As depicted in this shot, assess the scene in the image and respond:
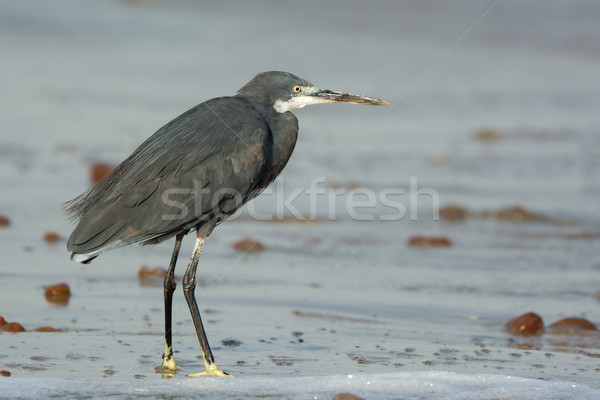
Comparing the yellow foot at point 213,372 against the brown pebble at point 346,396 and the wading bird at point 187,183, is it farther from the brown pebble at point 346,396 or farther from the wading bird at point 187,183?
the brown pebble at point 346,396

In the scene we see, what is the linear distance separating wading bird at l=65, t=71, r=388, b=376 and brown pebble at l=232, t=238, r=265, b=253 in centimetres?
180

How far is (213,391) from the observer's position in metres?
4.31

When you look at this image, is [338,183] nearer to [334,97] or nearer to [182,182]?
[334,97]

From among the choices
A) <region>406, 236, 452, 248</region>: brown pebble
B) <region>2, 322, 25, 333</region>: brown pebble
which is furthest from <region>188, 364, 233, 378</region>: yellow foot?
<region>406, 236, 452, 248</region>: brown pebble

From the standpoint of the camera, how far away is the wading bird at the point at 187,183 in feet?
15.5

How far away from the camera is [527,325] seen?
17.6ft

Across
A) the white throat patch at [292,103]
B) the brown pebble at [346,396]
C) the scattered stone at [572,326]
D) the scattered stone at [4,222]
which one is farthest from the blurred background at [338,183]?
the white throat patch at [292,103]

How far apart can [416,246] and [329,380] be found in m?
2.97

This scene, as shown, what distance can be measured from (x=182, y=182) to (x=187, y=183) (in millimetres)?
28

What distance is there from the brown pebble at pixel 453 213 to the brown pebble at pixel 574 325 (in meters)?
2.70

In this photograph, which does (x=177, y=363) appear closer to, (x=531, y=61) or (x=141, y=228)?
(x=141, y=228)

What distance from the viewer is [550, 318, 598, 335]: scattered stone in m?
5.37

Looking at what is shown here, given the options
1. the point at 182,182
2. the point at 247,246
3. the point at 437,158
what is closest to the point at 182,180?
the point at 182,182

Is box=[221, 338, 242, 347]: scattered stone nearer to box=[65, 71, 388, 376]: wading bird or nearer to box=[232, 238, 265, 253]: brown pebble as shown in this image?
box=[65, 71, 388, 376]: wading bird
